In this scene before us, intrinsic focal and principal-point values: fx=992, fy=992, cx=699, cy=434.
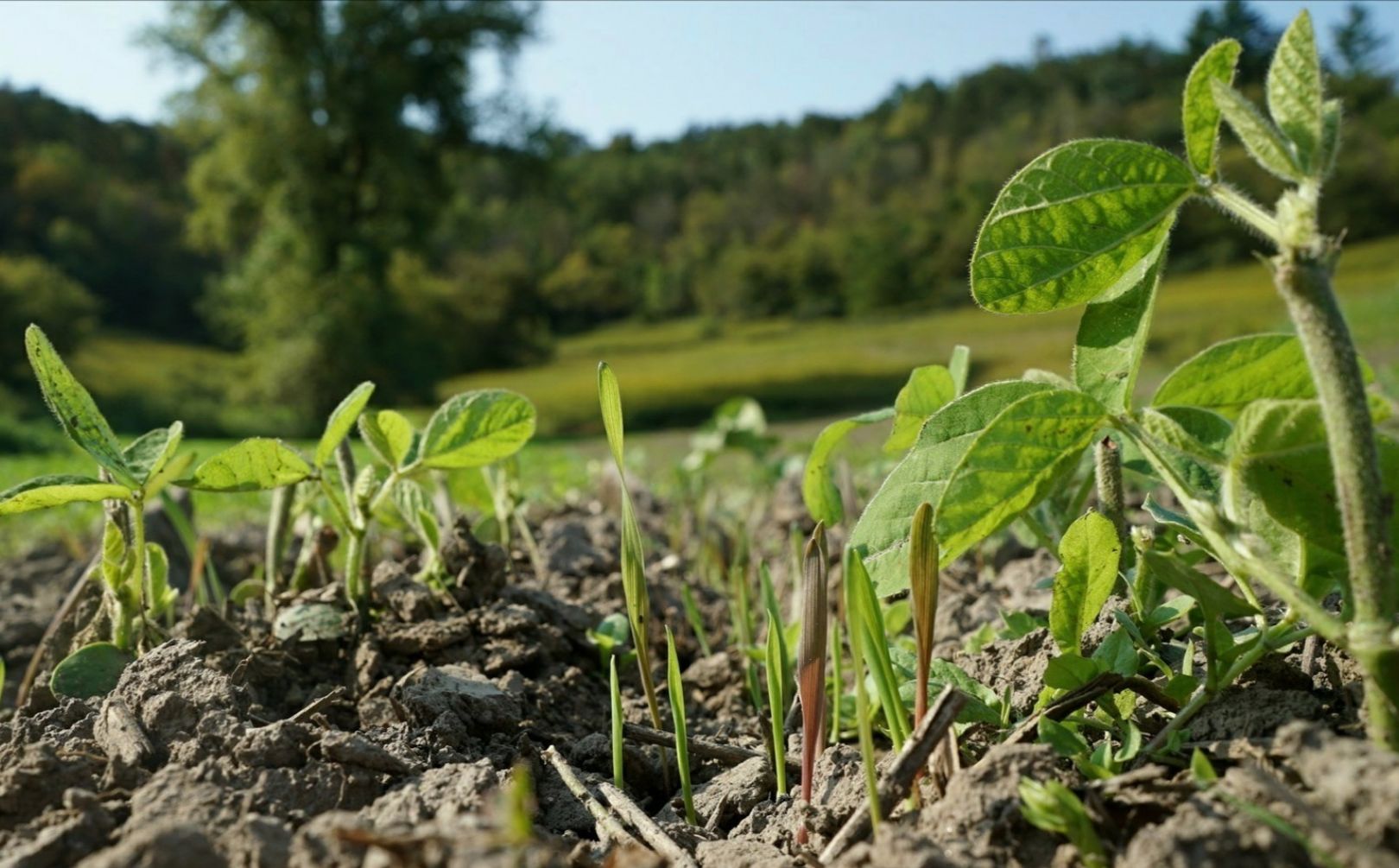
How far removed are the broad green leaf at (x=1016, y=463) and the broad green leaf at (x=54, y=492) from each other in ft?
2.11

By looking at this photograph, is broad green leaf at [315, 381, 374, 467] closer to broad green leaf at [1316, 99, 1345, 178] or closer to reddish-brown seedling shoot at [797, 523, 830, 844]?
reddish-brown seedling shoot at [797, 523, 830, 844]

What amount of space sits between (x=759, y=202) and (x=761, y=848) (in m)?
36.5

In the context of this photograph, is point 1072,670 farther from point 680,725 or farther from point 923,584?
point 680,725

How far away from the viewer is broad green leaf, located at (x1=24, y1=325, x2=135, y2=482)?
755mm

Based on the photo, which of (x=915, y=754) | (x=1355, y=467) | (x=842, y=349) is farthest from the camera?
(x=842, y=349)

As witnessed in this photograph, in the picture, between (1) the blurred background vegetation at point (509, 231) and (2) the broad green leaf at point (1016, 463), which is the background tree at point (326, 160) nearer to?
(1) the blurred background vegetation at point (509, 231)

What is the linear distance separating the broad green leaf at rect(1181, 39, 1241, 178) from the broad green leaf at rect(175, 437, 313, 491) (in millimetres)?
725

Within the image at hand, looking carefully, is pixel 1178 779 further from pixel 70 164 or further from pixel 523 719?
pixel 70 164

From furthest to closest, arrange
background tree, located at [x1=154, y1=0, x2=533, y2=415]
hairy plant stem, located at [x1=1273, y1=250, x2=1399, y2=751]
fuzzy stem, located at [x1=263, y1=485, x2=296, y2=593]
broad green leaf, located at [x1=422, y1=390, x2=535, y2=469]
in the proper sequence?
background tree, located at [x1=154, y1=0, x2=533, y2=415] < fuzzy stem, located at [x1=263, y1=485, x2=296, y2=593] < broad green leaf, located at [x1=422, y1=390, x2=535, y2=469] < hairy plant stem, located at [x1=1273, y1=250, x2=1399, y2=751]

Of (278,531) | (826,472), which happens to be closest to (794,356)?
(278,531)

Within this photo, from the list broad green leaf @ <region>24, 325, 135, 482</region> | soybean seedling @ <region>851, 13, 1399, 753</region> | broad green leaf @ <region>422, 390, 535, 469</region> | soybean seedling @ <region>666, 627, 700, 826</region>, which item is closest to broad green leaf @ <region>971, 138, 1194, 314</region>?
soybean seedling @ <region>851, 13, 1399, 753</region>

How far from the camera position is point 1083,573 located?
2.26ft

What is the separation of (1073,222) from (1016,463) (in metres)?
0.16

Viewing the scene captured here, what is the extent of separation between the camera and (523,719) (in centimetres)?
89
